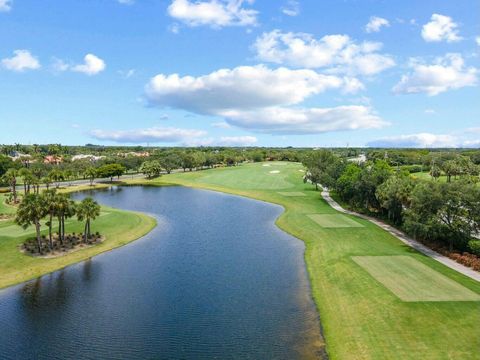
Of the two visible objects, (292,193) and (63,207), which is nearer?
(63,207)

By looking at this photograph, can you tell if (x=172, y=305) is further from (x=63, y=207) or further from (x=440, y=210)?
(x=440, y=210)

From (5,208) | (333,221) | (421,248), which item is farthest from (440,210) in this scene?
(5,208)

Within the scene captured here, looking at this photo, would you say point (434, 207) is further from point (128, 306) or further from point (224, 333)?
point (128, 306)

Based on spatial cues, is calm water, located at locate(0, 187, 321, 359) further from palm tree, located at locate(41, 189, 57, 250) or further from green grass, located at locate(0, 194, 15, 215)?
green grass, located at locate(0, 194, 15, 215)

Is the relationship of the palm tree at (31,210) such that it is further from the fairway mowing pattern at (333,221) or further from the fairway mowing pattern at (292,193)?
the fairway mowing pattern at (292,193)

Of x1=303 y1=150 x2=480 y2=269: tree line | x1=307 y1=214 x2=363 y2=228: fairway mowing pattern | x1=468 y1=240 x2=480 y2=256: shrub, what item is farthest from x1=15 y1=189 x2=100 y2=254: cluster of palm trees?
x1=468 y1=240 x2=480 y2=256: shrub

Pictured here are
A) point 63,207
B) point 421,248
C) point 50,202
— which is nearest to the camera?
point 50,202

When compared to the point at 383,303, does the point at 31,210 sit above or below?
above
